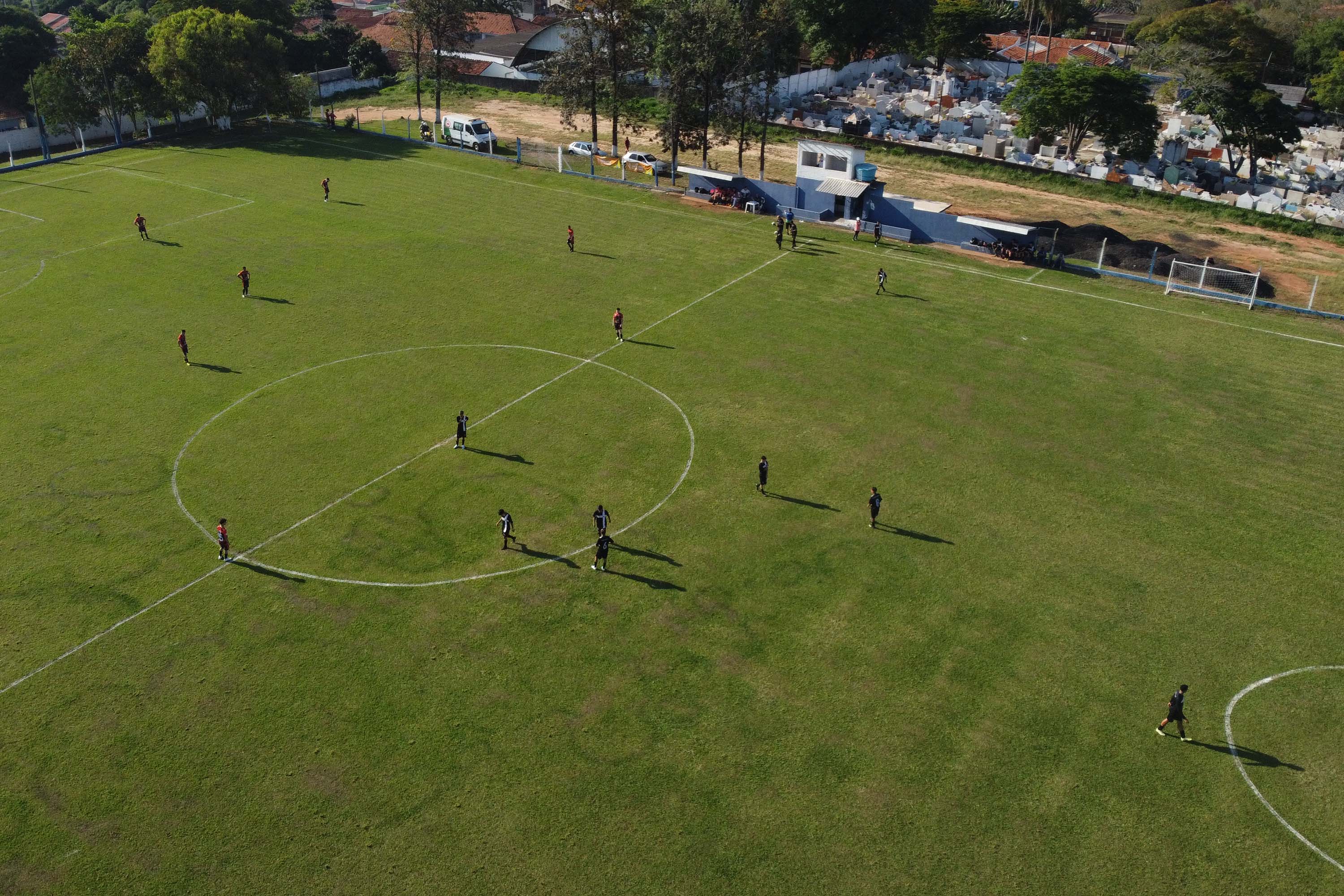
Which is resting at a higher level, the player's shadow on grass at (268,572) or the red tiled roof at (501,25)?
the red tiled roof at (501,25)

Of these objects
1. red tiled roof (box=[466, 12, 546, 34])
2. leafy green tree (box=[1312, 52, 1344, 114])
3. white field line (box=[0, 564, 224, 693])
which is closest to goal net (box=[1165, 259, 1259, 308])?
white field line (box=[0, 564, 224, 693])

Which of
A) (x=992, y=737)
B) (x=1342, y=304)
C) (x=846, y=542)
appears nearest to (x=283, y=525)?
(x=846, y=542)

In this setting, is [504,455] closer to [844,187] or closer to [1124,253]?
[844,187]

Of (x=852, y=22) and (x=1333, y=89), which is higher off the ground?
(x=852, y=22)

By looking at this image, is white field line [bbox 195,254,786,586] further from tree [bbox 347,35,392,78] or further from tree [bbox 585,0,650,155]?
tree [bbox 347,35,392,78]

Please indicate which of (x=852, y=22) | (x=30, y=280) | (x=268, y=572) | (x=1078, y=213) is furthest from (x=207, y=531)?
(x=852, y=22)

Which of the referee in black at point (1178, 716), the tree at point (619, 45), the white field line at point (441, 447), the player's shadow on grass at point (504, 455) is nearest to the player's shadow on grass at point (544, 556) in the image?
the white field line at point (441, 447)

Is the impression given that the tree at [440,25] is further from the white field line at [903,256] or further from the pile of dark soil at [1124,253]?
the pile of dark soil at [1124,253]

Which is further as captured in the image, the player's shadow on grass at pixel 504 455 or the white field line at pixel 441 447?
the player's shadow on grass at pixel 504 455
